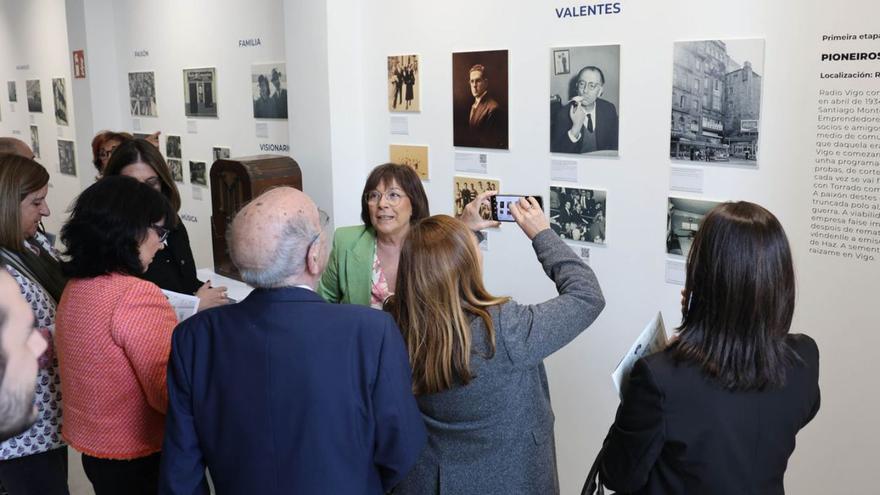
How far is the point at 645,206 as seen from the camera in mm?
3641

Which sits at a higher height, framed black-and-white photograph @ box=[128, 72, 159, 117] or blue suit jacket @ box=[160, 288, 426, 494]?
framed black-and-white photograph @ box=[128, 72, 159, 117]

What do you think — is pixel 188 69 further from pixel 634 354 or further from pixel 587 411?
pixel 634 354

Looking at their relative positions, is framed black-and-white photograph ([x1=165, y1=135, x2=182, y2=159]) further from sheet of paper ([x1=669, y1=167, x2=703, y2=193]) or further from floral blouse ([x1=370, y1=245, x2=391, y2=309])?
sheet of paper ([x1=669, y1=167, x2=703, y2=193])

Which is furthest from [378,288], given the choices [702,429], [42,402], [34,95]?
[34,95]

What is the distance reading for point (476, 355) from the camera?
83.0 inches

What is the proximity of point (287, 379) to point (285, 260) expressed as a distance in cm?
29

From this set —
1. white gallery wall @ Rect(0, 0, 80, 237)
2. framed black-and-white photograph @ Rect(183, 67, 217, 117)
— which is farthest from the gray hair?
white gallery wall @ Rect(0, 0, 80, 237)

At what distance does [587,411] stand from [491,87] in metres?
1.78

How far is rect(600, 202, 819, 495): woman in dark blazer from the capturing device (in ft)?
6.03

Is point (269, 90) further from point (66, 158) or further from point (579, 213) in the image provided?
point (66, 158)

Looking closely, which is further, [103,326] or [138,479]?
[138,479]

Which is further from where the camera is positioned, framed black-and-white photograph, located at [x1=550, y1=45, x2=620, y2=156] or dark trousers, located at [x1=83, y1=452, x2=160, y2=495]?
framed black-and-white photograph, located at [x1=550, y1=45, x2=620, y2=156]

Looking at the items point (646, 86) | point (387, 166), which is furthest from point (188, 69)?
point (646, 86)

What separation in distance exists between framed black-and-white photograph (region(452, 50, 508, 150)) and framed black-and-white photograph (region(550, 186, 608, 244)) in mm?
459
